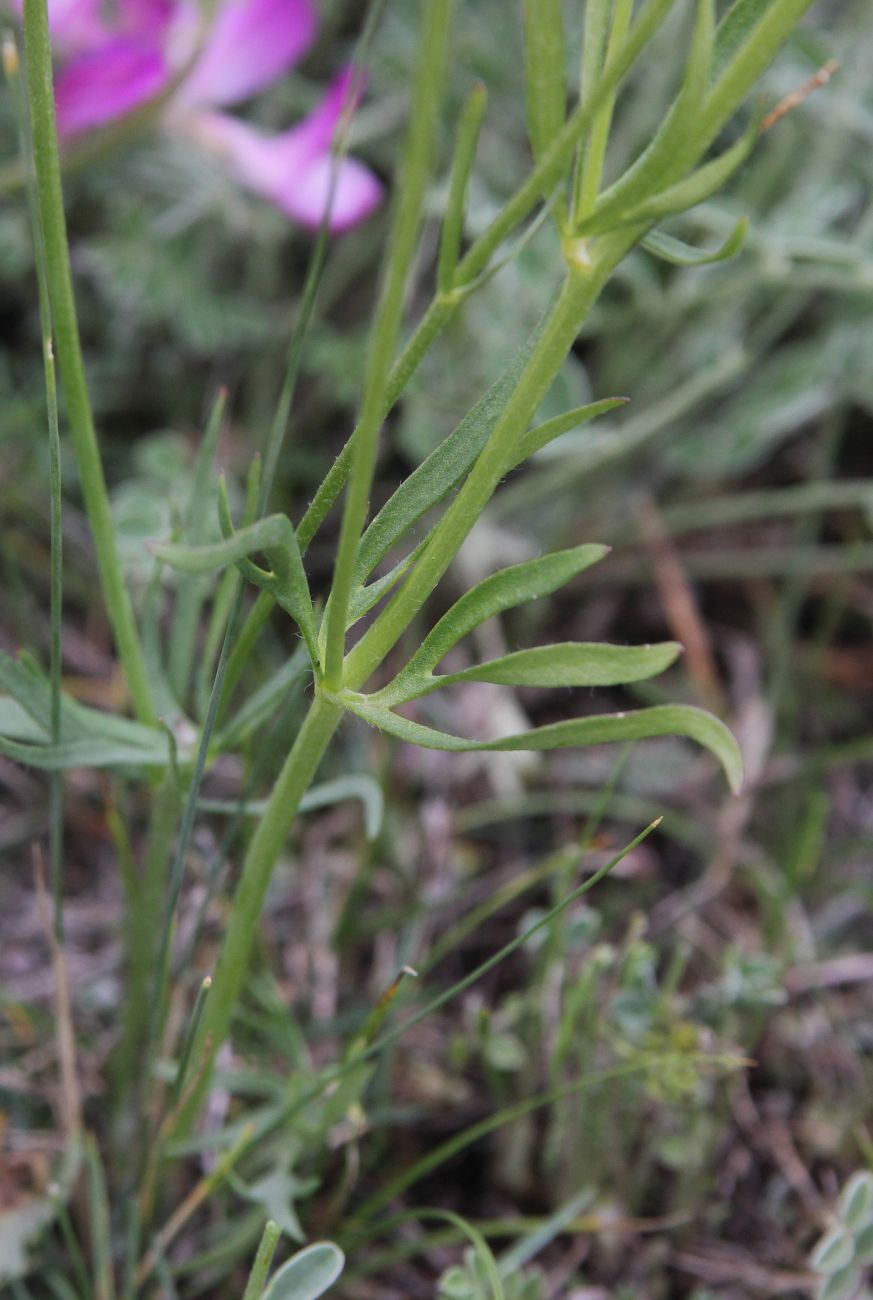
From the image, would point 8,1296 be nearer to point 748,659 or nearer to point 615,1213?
point 615,1213

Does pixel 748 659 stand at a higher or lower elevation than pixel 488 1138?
higher

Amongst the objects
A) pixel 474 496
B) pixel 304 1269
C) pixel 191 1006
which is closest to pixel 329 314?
pixel 191 1006

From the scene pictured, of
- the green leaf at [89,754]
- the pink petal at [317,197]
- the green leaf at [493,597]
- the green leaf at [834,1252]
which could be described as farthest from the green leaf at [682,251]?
the pink petal at [317,197]

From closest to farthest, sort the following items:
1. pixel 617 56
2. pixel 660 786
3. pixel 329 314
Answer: pixel 617 56
pixel 660 786
pixel 329 314

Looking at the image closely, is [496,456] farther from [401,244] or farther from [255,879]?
[255,879]

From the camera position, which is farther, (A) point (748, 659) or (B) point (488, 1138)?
(A) point (748, 659)

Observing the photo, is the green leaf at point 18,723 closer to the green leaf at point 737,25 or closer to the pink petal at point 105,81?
the green leaf at point 737,25

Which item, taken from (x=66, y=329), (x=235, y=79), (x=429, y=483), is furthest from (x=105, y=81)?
(x=429, y=483)
